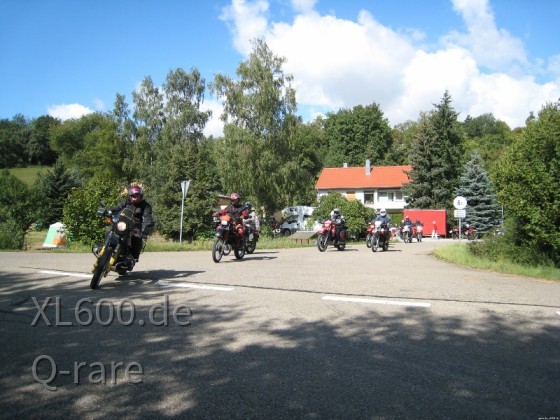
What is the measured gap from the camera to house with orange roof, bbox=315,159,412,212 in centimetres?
7400

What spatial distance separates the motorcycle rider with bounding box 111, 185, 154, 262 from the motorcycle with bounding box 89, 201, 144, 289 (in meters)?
0.15

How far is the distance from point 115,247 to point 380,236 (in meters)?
15.2

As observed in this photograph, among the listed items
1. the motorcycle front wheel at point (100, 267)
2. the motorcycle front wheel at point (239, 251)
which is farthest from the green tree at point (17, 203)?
the motorcycle front wheel at point (100, 267)

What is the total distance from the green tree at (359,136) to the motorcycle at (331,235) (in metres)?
64.8

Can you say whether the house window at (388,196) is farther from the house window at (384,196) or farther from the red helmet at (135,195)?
the red helmet at (135,195)

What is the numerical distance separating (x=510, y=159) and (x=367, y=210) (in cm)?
2315

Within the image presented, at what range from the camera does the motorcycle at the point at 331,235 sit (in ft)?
65.8

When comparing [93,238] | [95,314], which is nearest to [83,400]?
[95,314]

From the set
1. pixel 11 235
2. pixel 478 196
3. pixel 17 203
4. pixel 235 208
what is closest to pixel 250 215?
pixel 235 208

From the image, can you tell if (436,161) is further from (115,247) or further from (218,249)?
(115,247)

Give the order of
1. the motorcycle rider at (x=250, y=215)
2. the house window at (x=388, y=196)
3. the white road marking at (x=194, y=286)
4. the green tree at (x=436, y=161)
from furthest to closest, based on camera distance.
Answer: the house window at (x=388, y=196) → the green tree at (x=436, y=161) → the motorcycle rider at (x=250, y=215) → the white road marking at (x=194, y=286)

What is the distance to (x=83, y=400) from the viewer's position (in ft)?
11.1

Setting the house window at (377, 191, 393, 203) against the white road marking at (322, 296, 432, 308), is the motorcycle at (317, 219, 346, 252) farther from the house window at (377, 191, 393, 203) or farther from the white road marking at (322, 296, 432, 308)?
the house window at (377, 191, 393, 203)

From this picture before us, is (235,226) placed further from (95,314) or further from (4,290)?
(95,314)
